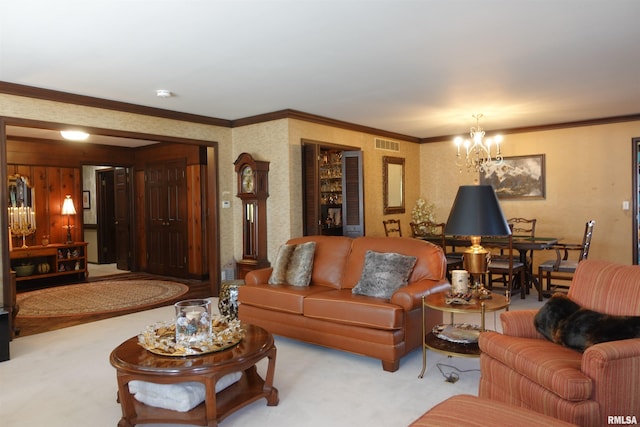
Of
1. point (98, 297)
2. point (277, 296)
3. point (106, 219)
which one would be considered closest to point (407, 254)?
point (277, 296)

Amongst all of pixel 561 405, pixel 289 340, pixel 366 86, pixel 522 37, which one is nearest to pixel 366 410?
pixel 561 405

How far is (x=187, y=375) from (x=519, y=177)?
6.75m

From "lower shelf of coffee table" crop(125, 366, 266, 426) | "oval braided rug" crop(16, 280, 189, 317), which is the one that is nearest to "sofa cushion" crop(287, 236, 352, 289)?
"lower shelf of coffee table" crop(125, 366, 266, 426)

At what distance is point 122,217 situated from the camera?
9.84 m

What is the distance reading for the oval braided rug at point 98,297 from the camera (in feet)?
18.6

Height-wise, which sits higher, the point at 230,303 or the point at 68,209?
the point at 68,209

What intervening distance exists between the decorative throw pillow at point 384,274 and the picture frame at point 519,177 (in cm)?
439

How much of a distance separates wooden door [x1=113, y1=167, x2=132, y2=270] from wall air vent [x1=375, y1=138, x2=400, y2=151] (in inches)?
206

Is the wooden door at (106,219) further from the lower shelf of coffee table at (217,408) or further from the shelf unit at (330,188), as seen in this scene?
the lower shelf of coffee table at (217,408)

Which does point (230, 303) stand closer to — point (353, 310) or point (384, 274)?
point (353, 310)

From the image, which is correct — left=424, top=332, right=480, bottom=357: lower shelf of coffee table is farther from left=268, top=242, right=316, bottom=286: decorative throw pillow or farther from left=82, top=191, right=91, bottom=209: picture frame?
left=82, top=191, right=91, bottom=209: picture frame

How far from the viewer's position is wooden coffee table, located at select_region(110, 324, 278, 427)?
242 centimetres

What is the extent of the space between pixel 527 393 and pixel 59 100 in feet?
16.4

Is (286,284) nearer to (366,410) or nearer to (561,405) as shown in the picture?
(366,410)
